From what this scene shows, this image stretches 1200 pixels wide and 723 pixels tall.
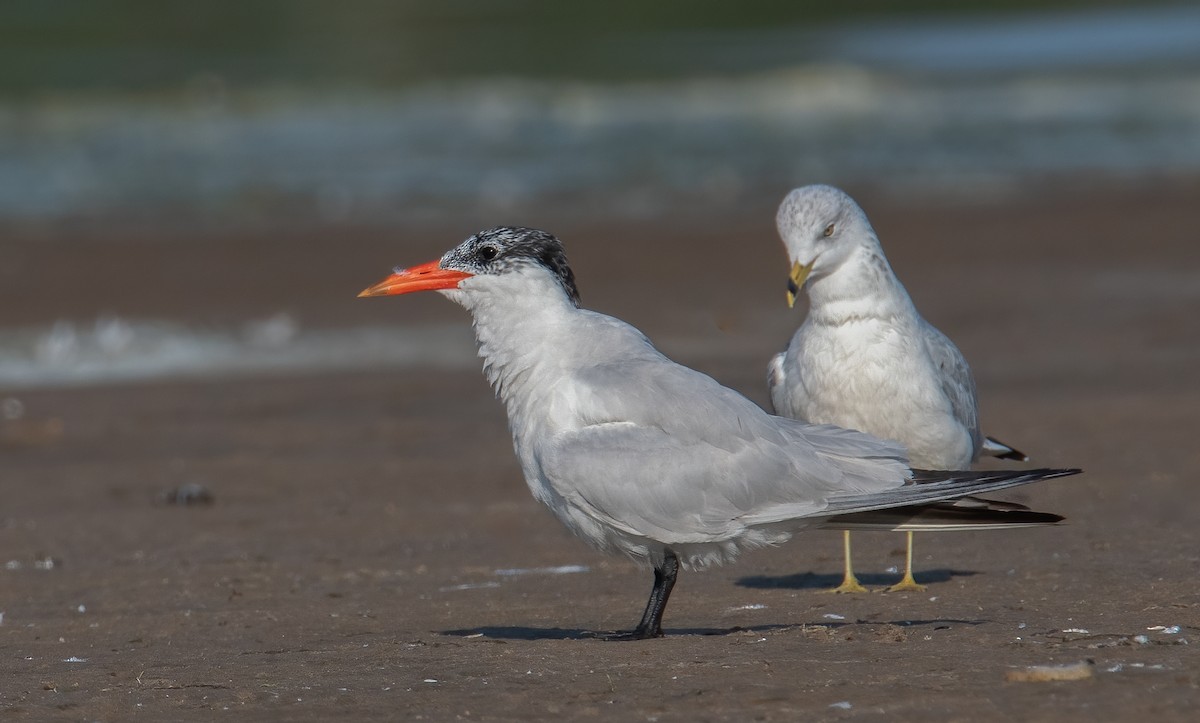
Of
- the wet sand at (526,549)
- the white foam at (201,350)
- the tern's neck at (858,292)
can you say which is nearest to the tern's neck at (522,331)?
the wet sand at (526,549)

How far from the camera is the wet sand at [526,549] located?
4.66 metres

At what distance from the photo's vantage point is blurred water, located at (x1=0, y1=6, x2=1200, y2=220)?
19016 millimetres

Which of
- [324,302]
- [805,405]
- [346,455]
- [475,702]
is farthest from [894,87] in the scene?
[475,702]

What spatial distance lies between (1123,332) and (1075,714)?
7.72 m

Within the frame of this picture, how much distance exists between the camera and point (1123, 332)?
37.6 feet

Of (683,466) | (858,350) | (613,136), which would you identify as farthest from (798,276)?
(613,136)

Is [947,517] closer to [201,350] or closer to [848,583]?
[848,583]

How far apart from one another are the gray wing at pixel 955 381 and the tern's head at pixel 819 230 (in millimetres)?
462

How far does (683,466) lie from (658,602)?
0.45 metres

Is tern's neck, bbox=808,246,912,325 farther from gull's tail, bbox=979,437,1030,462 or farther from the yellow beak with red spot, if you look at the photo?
gull's tail, bbox=979,437,1030,462

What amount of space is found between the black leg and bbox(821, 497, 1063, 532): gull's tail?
0.49m

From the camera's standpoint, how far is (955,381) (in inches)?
253

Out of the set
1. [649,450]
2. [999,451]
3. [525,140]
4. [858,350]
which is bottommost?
[999,451]

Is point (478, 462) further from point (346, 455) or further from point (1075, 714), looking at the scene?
point (1075, 714)
